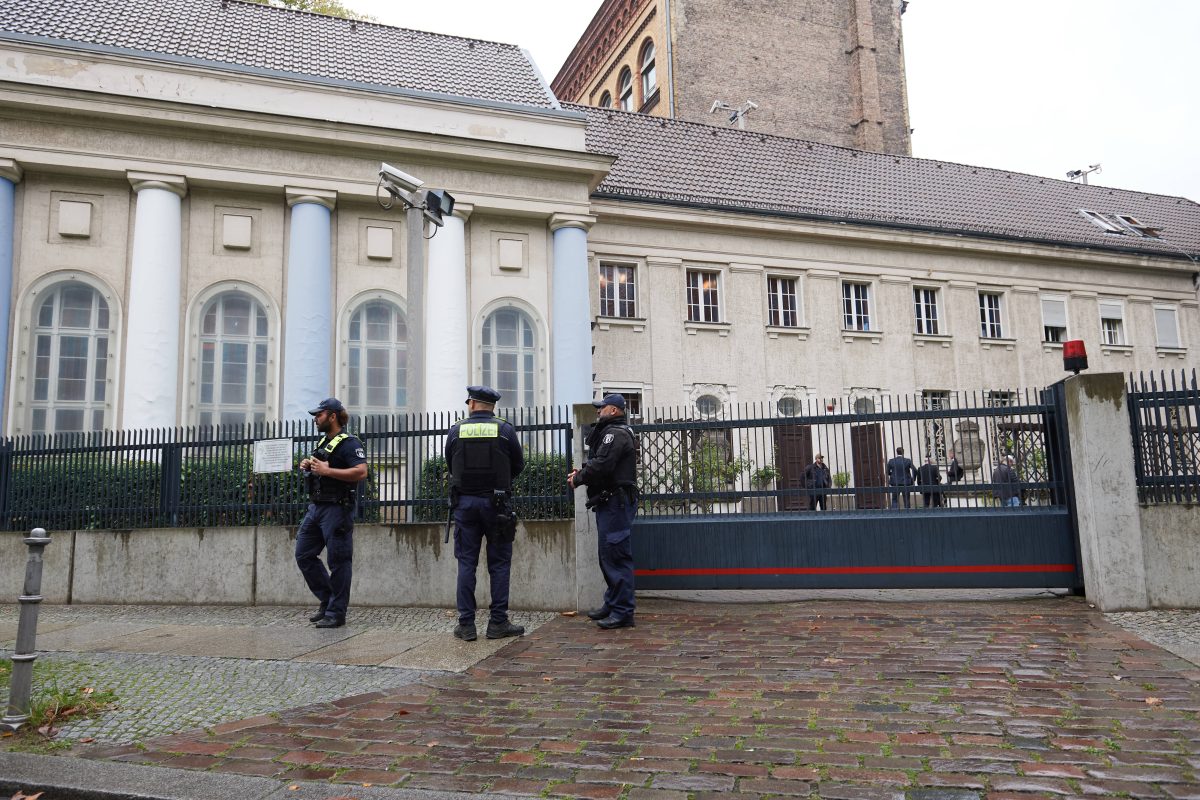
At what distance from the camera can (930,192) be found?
84.3 ft

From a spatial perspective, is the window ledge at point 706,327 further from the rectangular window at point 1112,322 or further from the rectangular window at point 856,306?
the rectangular window at point 1112,322

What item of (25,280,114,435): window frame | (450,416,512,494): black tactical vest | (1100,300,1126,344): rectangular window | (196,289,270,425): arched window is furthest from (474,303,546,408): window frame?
(1100,300,1126,344): rectangular window

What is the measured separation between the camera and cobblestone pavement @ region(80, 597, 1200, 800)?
352 cm

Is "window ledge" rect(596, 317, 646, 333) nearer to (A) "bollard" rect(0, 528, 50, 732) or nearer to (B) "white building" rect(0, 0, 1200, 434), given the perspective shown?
(B) "white building" rect(0, 0, 1200, 434)

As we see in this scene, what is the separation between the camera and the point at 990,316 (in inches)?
949

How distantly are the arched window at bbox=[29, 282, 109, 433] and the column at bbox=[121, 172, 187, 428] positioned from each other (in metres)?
0.67

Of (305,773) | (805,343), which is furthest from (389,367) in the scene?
(305,773)

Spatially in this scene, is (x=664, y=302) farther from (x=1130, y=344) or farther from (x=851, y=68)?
(x=851, y=68)

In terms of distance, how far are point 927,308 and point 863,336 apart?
2.68 meters

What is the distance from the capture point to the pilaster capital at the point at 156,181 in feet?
50.3

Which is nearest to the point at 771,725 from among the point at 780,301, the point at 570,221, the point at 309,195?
the point at 570,221

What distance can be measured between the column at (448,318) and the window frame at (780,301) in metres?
8.72

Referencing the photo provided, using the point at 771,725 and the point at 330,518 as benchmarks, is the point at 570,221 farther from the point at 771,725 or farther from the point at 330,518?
the point at 771,725

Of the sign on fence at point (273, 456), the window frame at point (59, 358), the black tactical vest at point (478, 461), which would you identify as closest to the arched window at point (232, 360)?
the window frame at point (59, 358)
